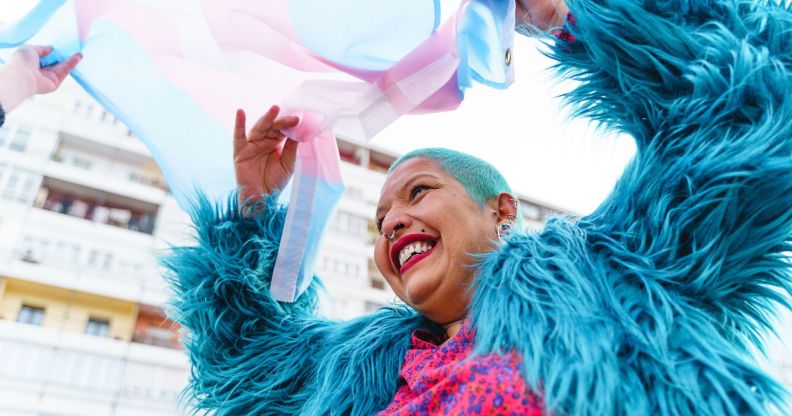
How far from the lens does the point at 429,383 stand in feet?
3.27

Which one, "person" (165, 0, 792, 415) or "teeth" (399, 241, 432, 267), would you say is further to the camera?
"teeth" (399, 241, 432, 267)

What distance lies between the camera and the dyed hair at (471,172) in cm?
127

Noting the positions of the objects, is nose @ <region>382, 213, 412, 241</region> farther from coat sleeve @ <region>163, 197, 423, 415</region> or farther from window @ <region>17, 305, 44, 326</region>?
window @ <region>17, 305, 44, 326</region>

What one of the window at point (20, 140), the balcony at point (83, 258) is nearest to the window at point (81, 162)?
the window at point (20, 140)

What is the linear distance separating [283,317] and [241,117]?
0.48 meters

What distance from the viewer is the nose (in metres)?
→ 1.24

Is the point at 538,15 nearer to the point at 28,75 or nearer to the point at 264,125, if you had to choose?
the point at 264,125

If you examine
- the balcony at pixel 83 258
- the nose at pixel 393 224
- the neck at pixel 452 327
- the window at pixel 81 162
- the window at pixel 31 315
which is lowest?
the neck at pixel 452 327

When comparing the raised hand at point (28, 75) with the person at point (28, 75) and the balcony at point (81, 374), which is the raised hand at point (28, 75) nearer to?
the person at point (28, 75)

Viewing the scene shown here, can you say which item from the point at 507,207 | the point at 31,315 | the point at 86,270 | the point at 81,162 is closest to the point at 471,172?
the point at 507,207

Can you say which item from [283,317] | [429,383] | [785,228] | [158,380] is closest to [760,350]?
[785,228]

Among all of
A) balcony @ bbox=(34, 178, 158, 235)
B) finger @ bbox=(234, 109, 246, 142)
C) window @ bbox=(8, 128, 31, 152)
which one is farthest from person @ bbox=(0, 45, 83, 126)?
window @ bbox=(8, 128, 31, 152)

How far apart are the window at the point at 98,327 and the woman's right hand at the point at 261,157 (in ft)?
35.2

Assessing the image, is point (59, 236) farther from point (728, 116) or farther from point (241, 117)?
point (728, 116)
